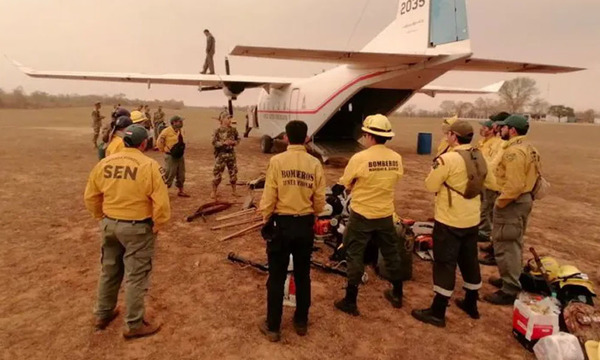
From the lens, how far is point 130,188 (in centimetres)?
362

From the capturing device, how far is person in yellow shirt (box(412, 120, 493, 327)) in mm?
4094

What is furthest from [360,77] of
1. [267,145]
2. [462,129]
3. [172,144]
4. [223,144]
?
[462,129]

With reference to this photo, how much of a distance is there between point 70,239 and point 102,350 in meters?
3.68

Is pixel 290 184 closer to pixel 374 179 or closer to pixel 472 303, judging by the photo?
pixel 374 179

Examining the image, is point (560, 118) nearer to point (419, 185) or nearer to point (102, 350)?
point (419, 185)

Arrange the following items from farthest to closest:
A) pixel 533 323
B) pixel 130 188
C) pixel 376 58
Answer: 1. pixel 376 58
2. pixel 533 323
3. pixel 130 188

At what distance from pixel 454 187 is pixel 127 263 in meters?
3.49

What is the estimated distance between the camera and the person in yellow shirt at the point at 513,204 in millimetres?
4641

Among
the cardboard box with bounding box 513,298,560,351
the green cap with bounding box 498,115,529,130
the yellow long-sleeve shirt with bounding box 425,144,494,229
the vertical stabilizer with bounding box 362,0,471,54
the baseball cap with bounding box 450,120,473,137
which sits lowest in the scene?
the cardboard box with bounding box 513,298,560,351

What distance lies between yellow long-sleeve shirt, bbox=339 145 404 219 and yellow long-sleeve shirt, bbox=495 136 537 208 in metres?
1.44

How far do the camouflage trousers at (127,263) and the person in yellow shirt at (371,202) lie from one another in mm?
2208

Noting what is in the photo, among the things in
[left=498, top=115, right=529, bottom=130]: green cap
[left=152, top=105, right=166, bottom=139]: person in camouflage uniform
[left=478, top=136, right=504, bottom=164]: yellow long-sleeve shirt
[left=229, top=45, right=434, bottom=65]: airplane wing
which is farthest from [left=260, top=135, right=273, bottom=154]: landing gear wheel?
[left=498, top=115, right=529, bottom=130]: green cap

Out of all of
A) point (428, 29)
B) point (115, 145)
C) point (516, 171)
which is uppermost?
point (428, 29)

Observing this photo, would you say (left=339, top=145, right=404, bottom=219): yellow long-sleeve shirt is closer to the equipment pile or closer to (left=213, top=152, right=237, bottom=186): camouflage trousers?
the equipment pile
